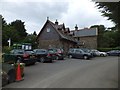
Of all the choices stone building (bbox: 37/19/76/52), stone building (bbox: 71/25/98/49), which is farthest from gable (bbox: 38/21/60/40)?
stone building (bbox: 71/25/98/49)

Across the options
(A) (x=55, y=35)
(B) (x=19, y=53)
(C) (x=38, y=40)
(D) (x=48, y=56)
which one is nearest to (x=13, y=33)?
(C) (x=38, y=40)

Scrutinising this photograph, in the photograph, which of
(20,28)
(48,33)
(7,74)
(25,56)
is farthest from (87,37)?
(7,74)

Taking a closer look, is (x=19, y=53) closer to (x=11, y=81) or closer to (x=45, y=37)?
(x=11, y=81)

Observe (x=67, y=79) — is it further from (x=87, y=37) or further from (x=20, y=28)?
(x=20, y=28)

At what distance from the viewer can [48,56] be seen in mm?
23719

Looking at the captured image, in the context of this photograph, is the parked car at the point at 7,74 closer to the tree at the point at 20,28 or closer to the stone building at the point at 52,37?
the stone building at the point at 52,37

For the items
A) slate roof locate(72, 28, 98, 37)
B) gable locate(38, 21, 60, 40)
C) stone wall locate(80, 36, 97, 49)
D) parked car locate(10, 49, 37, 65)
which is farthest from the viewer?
slate roof locate(72, 28, 98, 37)

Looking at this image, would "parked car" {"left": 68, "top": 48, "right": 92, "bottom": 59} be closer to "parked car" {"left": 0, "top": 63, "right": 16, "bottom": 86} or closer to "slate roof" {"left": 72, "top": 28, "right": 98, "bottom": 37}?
"parked car" {"left": 0, "top": 63, "right": 16, "bottom": 86}

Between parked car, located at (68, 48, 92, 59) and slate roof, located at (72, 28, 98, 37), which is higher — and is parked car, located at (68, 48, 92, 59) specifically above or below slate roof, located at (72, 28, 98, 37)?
below

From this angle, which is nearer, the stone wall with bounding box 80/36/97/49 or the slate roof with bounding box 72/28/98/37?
the stone wall with bounding box 80/36/97/49

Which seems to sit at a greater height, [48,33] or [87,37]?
[48,33]

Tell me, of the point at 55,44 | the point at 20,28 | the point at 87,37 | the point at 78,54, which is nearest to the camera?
the point at 78,54

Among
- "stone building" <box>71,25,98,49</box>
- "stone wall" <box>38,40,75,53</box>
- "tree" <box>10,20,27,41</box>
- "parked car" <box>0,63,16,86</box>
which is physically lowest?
"parked car" <box>0,63,16,86</box>

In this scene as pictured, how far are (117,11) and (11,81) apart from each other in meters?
6.19
